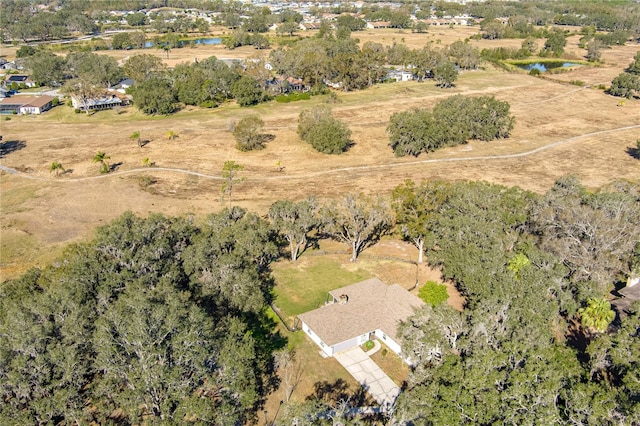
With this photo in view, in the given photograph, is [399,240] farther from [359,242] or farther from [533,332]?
[533,332]

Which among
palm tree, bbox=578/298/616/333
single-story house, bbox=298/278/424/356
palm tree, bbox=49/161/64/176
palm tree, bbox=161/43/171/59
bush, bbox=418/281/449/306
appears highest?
palm tree, bbox=578/298/616/333

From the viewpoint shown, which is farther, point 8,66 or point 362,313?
point 8,66

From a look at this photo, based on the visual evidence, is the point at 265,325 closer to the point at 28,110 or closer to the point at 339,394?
the point at 339,394

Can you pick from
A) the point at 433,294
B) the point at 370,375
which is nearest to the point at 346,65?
the point at 433,294

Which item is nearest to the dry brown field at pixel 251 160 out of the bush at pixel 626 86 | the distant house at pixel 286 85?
the bush at pixel 626 86

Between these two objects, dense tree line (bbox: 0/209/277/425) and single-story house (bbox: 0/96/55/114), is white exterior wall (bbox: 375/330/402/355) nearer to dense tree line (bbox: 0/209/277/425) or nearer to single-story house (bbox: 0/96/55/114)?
dense tree line (bbox: 0/209/277/425)

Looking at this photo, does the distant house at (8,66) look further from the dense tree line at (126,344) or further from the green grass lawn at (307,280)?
the green grass lawn at (307,280)

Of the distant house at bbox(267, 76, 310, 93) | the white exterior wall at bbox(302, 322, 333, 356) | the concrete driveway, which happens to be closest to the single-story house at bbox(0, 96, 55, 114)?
the distant house at bbox(267, 76, 310, 93)
